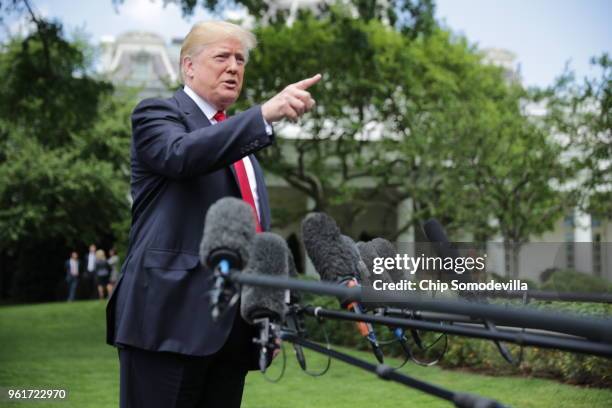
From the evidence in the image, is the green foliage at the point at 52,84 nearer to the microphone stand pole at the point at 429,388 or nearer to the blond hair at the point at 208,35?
the blond hair at the point at 208,35

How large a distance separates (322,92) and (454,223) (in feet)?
20.0

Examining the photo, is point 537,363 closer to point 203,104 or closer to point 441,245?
point 441,245

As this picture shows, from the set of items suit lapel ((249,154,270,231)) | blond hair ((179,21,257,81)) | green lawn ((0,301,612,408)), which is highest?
blond hair ((179,21,257,81))

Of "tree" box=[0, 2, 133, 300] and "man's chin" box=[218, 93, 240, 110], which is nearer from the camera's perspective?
"man's chin" box=[218, 93, 240, 110]

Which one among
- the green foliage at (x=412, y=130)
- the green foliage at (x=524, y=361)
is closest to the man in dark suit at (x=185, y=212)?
the green foliage at (x=524, y=361)

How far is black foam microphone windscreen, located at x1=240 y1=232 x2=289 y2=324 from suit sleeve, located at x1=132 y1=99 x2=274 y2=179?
0.28m

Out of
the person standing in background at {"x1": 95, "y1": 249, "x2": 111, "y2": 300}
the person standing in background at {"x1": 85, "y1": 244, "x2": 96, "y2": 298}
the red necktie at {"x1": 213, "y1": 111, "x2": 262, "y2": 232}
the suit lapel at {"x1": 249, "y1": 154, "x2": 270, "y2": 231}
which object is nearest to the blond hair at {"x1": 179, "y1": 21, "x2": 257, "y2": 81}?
the red necktie at {"x1": 213, "y1": 111, "x2": 262, "y2": 232}

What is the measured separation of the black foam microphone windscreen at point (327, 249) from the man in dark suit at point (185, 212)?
25 cm

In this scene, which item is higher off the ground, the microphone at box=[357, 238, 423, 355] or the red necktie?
the red necktie

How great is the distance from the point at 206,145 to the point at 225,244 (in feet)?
1.26

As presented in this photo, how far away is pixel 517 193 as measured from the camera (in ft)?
55.2

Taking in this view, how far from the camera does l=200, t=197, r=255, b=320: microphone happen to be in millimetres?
2135

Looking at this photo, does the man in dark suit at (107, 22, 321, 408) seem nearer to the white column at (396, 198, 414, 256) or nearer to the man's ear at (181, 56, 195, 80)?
the man's ear at (181, 56, 195, 80)

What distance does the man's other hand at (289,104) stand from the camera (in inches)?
91.0
